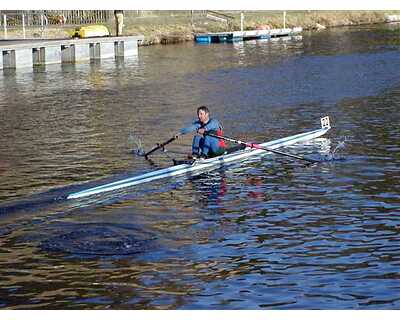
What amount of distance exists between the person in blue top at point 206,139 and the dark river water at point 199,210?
648mm

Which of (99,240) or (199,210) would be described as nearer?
(99,240)

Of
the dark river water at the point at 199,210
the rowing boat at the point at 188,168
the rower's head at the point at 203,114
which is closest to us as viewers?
the dark river water at the point at 199,210

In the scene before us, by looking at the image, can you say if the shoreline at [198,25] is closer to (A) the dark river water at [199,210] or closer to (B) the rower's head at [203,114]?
(A) the dark river water at [199,210]

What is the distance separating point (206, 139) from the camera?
19750 mm

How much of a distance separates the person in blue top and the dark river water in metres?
0.65

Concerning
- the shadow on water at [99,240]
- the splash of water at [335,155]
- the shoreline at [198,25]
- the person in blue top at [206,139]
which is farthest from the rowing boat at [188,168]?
the shoreline at [198,25]

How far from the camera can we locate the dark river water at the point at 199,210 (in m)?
10.8

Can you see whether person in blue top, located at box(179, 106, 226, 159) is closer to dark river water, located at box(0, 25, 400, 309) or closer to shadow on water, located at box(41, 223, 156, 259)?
dark river water, located at box(0, 25, 400, 309)

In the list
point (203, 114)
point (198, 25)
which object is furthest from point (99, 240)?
point (198, 25)

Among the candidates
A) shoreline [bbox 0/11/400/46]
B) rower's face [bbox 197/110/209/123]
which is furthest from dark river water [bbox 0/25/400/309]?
shoreline [bbox 0/11/400/46]

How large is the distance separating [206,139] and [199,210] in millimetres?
4318

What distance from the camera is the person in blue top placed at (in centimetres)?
1941

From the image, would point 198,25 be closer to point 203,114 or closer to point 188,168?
point 203,114
